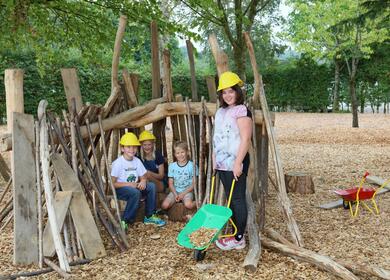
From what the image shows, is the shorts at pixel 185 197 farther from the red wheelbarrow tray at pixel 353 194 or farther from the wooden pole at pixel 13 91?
the wooden pole at pixel 13 91

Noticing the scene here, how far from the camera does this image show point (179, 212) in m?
5.12

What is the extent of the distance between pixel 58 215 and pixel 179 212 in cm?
148

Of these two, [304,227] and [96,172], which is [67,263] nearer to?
[96,172]

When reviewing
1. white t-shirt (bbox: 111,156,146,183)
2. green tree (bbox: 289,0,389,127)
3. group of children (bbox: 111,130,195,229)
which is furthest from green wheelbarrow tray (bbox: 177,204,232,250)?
green tree (bbox: 289,0,389,127)

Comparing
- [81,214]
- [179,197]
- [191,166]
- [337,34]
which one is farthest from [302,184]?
[337,34]

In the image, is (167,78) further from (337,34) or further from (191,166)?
(337,34)

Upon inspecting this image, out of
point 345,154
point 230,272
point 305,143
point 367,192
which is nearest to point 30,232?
point 230,272

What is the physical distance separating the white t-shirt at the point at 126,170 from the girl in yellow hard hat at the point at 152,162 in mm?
378

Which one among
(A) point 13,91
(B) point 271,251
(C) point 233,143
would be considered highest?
(A) point 13,91

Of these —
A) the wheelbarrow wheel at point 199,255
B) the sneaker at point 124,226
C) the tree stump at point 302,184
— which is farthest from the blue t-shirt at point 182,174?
the tree stump at point 302,184

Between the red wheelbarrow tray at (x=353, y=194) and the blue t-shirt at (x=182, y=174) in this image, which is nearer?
the blue t-shirt at (x=182, y=174)

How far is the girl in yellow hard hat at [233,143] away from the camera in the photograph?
159 inches

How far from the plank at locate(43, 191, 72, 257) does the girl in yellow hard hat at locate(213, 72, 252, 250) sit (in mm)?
1359

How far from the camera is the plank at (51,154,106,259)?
4074 mm
